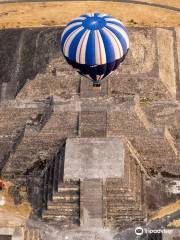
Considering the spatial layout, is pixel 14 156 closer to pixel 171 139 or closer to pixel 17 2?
pixel 171 139

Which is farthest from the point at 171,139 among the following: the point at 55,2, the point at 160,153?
the point at 55,2

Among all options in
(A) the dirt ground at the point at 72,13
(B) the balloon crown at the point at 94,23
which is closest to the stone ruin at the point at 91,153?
(B) the balloon crown at the point at 94,23

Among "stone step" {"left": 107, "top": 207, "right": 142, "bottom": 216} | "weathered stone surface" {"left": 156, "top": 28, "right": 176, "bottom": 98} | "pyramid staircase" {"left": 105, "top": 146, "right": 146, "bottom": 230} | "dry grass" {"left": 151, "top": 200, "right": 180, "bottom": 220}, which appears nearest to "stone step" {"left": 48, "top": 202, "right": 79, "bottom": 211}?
"pyramid staircase" {"left": 105, "top": 146, "right": 146, "bottom": 230}

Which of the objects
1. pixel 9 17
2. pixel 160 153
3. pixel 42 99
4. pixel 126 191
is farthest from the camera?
pixel 9 17

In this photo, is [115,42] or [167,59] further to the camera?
[167,59]

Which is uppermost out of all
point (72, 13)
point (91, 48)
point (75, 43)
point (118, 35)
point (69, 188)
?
point (72, 13)

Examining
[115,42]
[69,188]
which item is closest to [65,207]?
[69,188]

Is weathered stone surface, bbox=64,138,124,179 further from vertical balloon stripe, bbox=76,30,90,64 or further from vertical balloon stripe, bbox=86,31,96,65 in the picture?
vertical balloon stripe, bbox=76,30,90,64

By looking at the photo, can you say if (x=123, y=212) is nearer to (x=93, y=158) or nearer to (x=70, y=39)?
(x=93, y=158)
